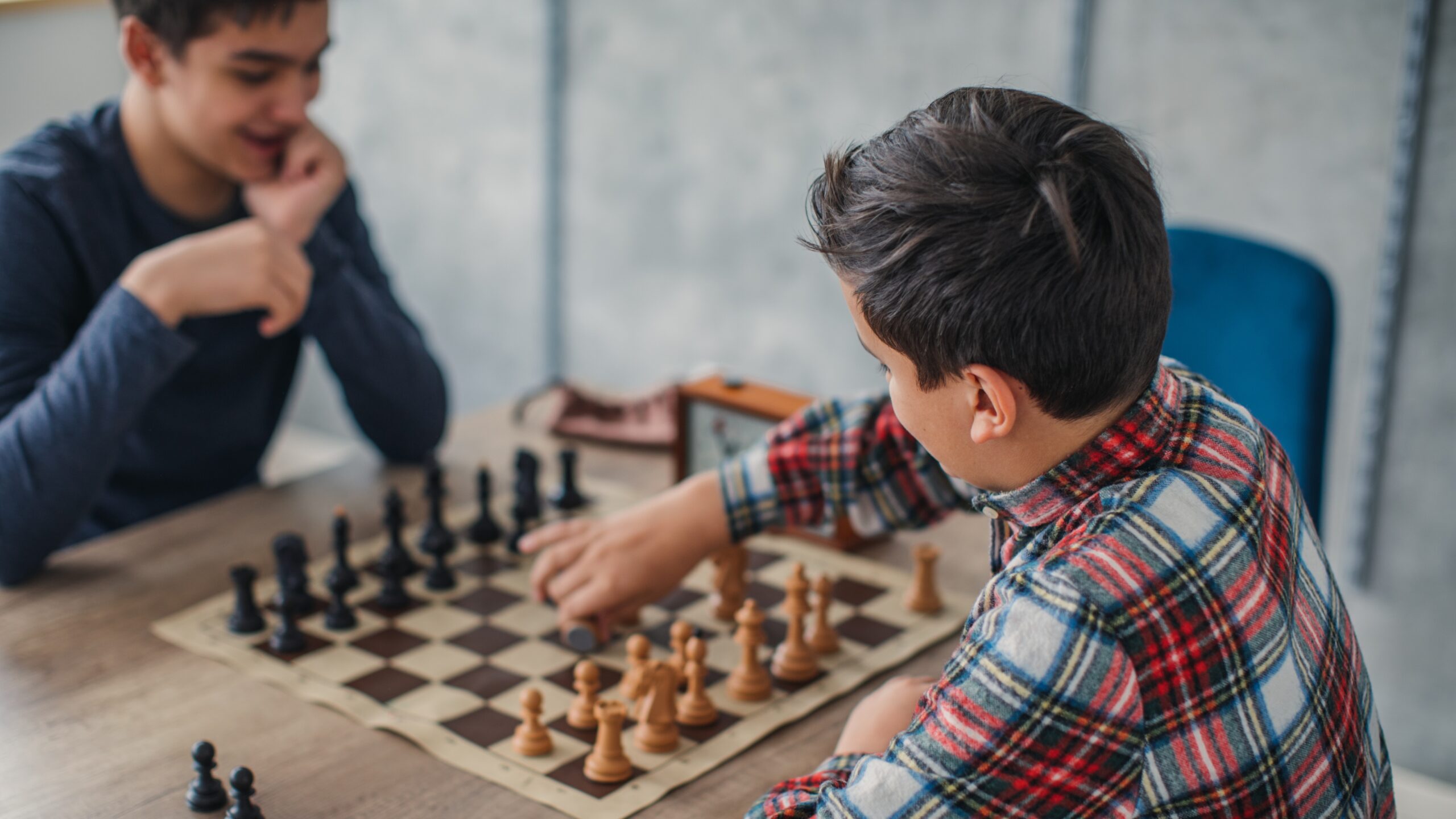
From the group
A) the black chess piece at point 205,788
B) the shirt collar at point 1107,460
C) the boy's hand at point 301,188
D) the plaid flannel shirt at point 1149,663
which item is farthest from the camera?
the boy's hand at point 301,188

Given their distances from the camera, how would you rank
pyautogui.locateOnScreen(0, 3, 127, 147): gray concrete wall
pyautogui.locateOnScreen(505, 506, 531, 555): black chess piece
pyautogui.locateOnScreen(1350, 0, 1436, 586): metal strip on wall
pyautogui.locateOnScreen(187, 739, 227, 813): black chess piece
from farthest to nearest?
1. pyautogui.locateOnScreen(0, 3, 127, 147): gray concrete wall
2. pyautogui.locateOnScreen(1350, 0, 1436, 586): metal strip on wall
3. pyautogui.locateOnScreen(505, 506, 531, 555): black chess piece
4. pyautogui.locateOnScreen(187, 739, 227, 813): black chess piece

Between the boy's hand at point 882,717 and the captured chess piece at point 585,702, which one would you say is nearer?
the boy's hand at point 882,717

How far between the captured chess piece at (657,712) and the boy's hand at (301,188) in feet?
3.12

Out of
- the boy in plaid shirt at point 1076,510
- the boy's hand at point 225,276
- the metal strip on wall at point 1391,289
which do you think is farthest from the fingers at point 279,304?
the metal strip on wall at point 1391,289

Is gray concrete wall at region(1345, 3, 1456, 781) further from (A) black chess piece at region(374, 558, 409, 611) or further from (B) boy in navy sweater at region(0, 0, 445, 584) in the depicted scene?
(A) black chess piece at region(374, 558, 409, 611)

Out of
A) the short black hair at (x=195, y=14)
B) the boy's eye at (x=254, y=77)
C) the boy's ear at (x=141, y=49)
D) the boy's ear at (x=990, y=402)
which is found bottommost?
the boy's ear at (x=990, y=402)

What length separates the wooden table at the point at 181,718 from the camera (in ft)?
3.34

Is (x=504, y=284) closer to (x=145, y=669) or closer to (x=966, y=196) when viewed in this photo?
(x=145, y=669)

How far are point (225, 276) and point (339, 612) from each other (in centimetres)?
49

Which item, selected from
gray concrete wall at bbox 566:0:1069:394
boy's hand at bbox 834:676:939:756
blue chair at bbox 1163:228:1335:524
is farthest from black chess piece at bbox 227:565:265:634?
Answer: gray concrete wall at bbox 566:0:1069:394

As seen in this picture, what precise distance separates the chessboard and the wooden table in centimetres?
2

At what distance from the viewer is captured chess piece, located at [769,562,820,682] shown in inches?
48.5

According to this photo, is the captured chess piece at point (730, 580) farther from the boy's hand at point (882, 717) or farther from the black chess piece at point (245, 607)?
the black chess piece at point (245, 607)

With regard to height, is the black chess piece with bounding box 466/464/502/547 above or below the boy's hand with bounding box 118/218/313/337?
below
